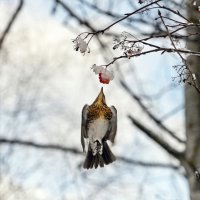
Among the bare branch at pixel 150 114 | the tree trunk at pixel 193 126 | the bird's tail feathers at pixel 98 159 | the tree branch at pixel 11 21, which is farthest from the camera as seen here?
the tree branch at pixel 11 21

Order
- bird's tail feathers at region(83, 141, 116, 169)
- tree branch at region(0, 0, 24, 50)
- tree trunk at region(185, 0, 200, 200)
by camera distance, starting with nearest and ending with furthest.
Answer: bird's tail feathers at region(83, 141, 116, 169) → tree trunk at region(185, 0, 200, 200) → tree branch at region(0, 0, 24, 50)

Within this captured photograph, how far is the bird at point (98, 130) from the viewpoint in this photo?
4.41 feet

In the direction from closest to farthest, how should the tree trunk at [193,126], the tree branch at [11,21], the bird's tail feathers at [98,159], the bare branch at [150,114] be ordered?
1. the bird's tail feathers at [98,159]
2. the tree trunk at [193,126]
3. the bare branch at [150,114]
4. the tree branch at [11,21]

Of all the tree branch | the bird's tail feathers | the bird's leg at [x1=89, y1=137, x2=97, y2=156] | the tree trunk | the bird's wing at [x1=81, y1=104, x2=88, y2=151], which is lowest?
the bird's tail feathers

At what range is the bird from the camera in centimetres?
134

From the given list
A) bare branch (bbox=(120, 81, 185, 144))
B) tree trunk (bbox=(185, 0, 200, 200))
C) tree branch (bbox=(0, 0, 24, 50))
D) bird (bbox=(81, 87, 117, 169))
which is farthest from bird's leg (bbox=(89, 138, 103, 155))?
tree branch (bbox=(0, 0, 24, 50))

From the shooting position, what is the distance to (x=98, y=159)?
1348 mm

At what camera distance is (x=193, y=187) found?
2418 mm

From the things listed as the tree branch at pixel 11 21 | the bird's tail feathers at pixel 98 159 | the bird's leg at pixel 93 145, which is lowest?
the bird's tail feathers at pixel 98 159

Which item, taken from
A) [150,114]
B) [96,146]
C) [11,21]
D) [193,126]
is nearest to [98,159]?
[96,146]

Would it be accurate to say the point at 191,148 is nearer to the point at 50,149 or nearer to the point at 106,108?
the point at 106,108

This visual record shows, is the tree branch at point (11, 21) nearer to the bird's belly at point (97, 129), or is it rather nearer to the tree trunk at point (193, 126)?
the tree trunk at point (193, 126)

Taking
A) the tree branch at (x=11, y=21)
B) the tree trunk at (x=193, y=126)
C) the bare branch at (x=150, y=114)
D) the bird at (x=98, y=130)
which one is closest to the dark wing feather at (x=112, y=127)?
the bird at (x=98, y=130)

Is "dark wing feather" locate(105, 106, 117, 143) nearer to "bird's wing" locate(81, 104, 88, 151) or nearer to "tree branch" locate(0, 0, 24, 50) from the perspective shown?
"bird's wing" locate(81, 104, 88, 151)
